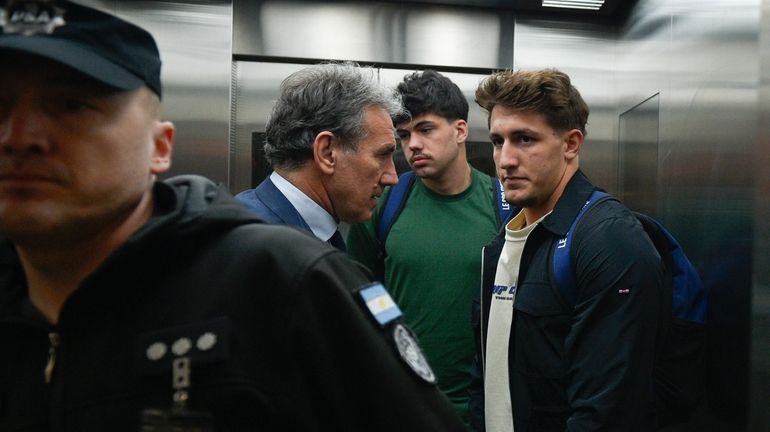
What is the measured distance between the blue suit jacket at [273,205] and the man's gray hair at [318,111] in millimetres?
135

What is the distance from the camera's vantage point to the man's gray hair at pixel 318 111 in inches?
76.9

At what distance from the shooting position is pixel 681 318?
2.04m

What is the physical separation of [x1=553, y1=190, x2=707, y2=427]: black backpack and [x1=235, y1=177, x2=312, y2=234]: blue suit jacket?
70cm

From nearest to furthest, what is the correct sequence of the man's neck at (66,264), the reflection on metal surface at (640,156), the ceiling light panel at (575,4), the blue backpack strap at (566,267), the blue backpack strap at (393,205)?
1. the man's neck at (66,264)
2. the blue backpack strap at (566,267)
3. the blue backpack strap at (393,205)
4. the reflection on metal surface at (640,156)
5. the ceiling light panel at (575,4)

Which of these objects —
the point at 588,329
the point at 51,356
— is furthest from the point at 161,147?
the point at 588,329

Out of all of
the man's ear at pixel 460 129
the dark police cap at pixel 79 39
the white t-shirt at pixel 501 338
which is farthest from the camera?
the man's ear at pixel 460 129

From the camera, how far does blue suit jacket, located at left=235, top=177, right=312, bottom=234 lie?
178 centimetres

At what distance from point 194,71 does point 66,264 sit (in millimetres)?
2988

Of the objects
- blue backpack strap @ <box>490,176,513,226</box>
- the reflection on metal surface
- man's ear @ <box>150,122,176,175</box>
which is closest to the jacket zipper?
man's ear @ <box>150,122,176,175</box>

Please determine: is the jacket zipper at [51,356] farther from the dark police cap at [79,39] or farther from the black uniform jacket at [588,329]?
the black uniform jacket at [588,329]

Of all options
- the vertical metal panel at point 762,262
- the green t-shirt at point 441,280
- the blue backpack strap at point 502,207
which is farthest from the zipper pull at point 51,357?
the vertical metal panel at point 762,262

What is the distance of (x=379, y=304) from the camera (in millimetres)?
998

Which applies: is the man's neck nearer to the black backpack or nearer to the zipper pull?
the zipper pull

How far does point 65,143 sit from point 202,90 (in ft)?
9.89
